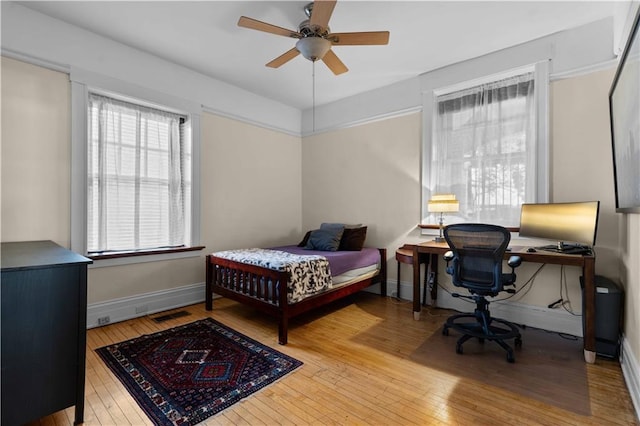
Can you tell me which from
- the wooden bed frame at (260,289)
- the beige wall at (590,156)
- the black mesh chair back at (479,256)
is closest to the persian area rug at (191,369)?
the wooden bed frame at (260,289)

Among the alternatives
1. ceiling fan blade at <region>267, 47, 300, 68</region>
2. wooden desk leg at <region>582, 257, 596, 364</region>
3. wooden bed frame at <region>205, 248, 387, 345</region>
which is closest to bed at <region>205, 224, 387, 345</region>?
wooden bed frame at <region>205, 248, 387, 345</region>

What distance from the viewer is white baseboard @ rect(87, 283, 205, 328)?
2.97 m

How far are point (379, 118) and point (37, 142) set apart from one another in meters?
3.68

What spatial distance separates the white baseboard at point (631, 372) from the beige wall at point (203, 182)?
3.86 m

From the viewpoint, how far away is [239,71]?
3.73 meters

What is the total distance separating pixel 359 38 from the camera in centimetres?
243

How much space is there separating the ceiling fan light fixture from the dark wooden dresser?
2.14 metres

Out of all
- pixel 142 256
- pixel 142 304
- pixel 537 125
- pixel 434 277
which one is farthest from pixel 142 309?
pixel 537 125

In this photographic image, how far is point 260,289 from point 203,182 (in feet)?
5.55

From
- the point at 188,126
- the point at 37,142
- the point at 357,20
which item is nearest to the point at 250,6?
the point at 357,20

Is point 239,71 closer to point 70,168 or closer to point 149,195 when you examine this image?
point 149,195

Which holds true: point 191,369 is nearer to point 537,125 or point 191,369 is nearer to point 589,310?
point 589,310

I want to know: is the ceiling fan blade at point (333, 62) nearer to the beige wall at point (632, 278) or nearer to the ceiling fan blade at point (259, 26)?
the ceiling fan blade at point (259, 26)

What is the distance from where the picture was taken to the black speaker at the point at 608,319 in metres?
2.31
